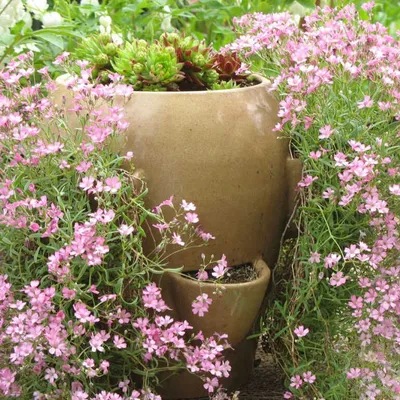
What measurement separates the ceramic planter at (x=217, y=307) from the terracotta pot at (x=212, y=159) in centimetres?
6

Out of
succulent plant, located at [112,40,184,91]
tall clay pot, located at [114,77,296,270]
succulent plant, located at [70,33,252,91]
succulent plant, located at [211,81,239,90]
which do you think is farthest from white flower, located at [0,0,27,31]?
tall clay pot, located at [114,77,296,270]

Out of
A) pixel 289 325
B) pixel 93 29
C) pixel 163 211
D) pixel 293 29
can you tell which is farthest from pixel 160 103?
pixel 93 29

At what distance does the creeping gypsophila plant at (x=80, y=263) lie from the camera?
5.49 ft

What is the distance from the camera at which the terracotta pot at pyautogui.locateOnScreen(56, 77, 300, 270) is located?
1882mm

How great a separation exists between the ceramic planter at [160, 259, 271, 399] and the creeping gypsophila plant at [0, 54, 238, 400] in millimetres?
39

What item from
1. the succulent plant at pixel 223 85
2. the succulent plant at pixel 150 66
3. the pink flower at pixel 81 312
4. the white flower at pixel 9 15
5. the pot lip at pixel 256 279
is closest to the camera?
the pink flower at pixel 81 312

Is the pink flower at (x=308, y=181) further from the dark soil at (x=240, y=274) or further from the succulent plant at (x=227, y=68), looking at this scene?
the succulent plant at (x=227, y=68)

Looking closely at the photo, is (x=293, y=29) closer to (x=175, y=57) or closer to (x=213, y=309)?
(x=175, y=57)

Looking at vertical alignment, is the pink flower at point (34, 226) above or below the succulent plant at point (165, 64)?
below

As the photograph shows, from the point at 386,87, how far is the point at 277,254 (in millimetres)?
528

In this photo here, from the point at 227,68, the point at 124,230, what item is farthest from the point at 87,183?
the point at 227,68

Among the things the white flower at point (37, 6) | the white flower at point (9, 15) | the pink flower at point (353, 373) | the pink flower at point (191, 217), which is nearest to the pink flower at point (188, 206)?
the pink flower at point (191, 217)

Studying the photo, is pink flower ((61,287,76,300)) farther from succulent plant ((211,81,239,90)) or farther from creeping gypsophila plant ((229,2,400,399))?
succulent plant ((211,81,239,90))

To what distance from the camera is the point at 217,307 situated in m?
1.91
